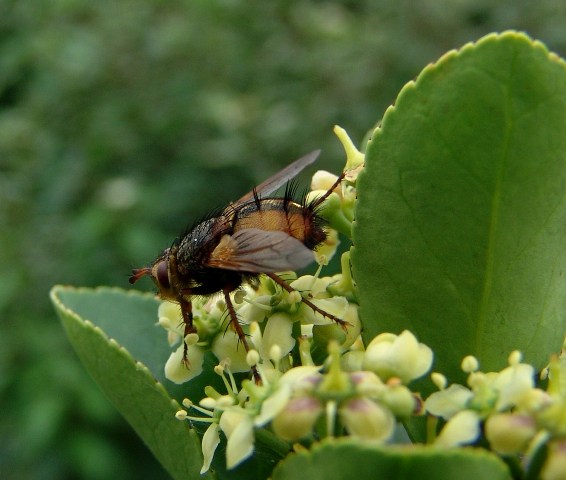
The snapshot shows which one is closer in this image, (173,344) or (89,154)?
Answer: (173,344)

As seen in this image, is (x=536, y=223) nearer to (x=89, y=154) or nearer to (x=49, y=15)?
(x=89, y=154)

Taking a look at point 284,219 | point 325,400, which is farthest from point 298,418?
point 284,219

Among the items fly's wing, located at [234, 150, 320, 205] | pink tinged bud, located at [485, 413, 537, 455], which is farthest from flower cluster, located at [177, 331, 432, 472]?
fly's wing, located at [234, 150, 320, 205]

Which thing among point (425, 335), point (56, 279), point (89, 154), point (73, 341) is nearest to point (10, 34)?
point (89, 154)

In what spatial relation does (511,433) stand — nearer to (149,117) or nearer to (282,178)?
(282,178)

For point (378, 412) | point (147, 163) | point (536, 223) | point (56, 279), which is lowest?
point (378, 412)

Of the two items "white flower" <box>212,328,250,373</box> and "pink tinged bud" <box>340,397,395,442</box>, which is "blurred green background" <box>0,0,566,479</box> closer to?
"white flower" <box>212,328,250,373</box>

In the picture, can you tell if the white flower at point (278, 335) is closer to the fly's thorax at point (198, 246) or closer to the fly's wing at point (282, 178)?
the fly's thorax at point (198, 246)
